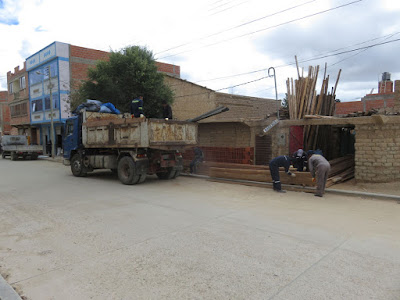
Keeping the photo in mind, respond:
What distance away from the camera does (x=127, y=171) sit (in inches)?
416

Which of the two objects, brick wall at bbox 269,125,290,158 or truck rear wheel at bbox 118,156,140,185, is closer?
truck rear wheel at bbox 118,156,140,185

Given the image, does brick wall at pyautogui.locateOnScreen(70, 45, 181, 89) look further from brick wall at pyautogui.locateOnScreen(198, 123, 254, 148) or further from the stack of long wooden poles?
the stack of long wooden poles

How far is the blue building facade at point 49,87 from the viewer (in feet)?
89.6

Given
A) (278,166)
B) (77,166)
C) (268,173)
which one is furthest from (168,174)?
(278,166)

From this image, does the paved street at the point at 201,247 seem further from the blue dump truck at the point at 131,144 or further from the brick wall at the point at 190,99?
the brick wall at the point at 190,99

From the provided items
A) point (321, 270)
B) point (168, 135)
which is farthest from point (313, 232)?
point (168, 135)

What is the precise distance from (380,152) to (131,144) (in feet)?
26.0

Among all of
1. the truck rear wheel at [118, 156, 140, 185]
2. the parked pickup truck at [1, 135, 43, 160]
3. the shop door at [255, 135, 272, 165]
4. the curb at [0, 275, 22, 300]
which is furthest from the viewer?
the parked pickup truck at [1, 135, 43, 160]

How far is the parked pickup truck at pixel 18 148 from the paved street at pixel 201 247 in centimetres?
1804

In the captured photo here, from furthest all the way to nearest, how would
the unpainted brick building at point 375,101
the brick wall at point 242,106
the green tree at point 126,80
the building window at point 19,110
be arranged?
the building window at point 19,110, the unpainted brick building at point 375,101, the brick wall at point 242,106, the green tree at point 126,80

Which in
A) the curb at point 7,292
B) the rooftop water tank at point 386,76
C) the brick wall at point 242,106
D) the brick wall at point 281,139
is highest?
the rooftop water tank at point 386,76

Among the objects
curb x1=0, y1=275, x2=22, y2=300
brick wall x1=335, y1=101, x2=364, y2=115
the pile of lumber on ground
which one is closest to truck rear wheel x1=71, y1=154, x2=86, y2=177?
Result: the pile of lumber on ground

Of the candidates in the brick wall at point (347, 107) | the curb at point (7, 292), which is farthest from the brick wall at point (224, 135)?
the brick wall at point (347, 107)

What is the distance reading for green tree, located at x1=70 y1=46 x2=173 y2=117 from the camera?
15.9 m
